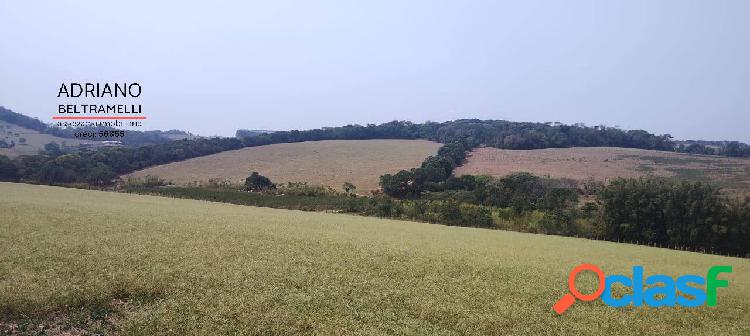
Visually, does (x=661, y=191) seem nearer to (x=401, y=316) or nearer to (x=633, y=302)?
(x=633, y=302)

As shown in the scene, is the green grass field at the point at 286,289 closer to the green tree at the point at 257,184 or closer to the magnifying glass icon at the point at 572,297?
the magnifying glass icon at the point at 572,297

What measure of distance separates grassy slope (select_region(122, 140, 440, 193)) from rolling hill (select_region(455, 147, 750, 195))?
13.9 metres

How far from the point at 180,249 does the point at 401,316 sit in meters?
10.4

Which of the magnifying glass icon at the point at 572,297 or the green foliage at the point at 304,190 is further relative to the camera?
the green foliage at the point at 304,190

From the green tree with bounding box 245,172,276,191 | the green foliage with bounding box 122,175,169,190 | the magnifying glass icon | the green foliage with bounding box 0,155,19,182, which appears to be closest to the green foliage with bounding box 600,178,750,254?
the magnifying glass icon

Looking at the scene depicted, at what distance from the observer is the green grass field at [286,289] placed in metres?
11.4

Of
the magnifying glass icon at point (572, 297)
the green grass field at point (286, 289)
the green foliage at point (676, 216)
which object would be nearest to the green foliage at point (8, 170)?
the green grass field at point (286, 289)

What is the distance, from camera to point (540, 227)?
141 ft

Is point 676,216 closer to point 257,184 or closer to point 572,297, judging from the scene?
point 572,297

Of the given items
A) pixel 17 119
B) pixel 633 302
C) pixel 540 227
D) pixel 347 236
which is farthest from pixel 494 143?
pixel 17 119

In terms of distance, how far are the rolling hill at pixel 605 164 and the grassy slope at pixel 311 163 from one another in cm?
1389

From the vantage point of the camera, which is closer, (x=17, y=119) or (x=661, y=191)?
(x=661, y=191)

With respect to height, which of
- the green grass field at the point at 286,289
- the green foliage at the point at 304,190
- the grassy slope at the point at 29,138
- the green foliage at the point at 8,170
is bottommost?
the green foliage at the point at 304,190

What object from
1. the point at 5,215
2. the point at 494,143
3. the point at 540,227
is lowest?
the point at 540,227
